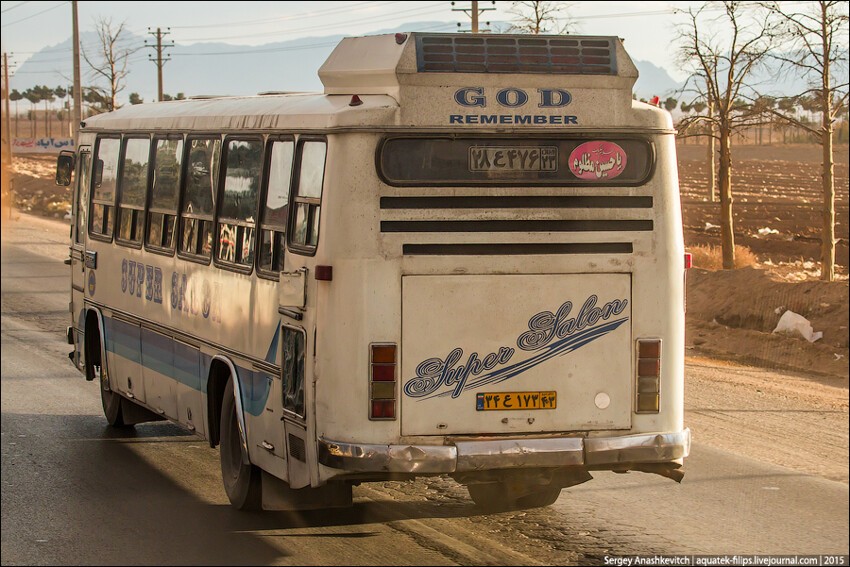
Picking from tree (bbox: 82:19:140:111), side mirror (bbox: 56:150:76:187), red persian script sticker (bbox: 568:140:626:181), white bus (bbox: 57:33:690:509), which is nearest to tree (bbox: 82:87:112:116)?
tree (bbox: 82:19:140:111)

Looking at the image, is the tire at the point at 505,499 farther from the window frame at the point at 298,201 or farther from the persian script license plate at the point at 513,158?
the persian script license plate at the point at 513,158

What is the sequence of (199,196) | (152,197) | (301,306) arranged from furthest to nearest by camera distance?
(152,197) → (199,196) → (301,306)

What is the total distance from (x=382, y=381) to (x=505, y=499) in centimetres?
183

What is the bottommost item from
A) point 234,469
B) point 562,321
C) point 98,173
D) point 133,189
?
point 234,469

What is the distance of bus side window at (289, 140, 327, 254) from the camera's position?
7.33m

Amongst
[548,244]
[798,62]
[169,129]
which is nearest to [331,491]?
[548,244]

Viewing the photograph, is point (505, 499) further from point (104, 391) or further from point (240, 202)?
point (104, 391)

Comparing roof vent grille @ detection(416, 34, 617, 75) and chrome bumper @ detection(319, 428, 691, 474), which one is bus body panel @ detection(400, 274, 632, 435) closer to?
chrome bumper @ detection(319, 428, 691, 474)

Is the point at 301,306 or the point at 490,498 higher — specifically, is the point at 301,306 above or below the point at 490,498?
above

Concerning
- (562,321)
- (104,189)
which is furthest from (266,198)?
(104,189)

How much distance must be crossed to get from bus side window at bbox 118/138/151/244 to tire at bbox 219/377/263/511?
7.85 feet

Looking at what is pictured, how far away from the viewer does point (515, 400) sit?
288 inches

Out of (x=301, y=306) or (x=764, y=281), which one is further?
(x=764, y=281)

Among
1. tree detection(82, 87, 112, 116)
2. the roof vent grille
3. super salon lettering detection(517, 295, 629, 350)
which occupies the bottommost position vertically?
super salon lettering detection(517, 295, 629, 350)
